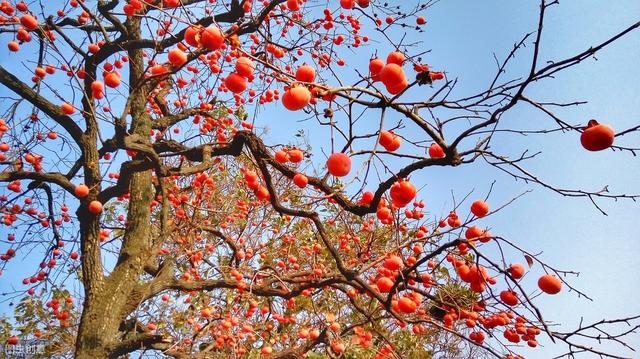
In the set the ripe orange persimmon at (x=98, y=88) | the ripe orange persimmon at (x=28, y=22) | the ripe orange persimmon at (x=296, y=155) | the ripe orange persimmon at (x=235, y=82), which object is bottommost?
the ripe orange persimmon at (x=235, y=82)

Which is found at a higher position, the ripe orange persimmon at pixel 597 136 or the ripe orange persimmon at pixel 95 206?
the ripe orange persimmon at pixel 95 206

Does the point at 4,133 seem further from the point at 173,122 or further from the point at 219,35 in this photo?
the point at 219,35

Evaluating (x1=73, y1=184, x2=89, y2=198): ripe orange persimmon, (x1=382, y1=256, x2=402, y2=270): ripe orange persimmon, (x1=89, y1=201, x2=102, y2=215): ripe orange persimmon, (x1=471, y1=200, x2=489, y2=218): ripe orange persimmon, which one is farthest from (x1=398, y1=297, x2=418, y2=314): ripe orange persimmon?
(x1=73, y1=184, x2=89, y2=198): ripe orange persimmon

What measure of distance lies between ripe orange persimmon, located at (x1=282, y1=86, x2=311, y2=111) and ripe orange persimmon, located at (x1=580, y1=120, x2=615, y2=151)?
4.16 feet

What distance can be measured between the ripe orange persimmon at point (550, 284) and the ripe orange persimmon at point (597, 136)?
823mm

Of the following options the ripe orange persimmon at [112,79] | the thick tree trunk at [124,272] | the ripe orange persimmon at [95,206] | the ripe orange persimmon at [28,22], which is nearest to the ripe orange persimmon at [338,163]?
the thick tree trunk at [124,272]

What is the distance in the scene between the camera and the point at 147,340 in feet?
13.0

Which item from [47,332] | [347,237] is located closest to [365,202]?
[347,237]

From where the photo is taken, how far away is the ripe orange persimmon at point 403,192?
7.54ft

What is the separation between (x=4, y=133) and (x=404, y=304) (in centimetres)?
454

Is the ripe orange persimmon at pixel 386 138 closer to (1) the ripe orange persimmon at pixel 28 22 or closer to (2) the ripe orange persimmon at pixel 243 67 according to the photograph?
(2) the ripe orange persimmon at pixel 243 67

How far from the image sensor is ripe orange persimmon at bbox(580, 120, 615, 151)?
1752 mm

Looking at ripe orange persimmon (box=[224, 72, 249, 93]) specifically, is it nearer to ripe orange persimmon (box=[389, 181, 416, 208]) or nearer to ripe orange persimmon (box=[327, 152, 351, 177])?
ripe orange persimmon (box=[327, 152, 351, 177])

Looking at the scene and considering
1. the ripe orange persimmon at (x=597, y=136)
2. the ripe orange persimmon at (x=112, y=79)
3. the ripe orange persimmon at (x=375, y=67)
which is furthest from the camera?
the ripe orange persimmon at (x=112, y=79)
